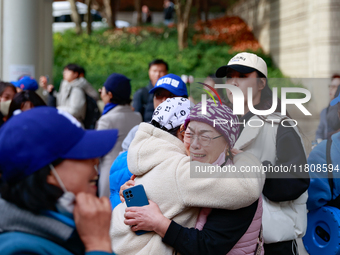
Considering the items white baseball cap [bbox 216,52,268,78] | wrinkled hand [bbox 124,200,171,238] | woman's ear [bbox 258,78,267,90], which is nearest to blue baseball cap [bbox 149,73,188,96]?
white baseball cap [bbox 216,52,268,78]

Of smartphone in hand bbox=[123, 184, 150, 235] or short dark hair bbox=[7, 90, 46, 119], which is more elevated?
short dark hair bbox=[7, 90, 46, 119]

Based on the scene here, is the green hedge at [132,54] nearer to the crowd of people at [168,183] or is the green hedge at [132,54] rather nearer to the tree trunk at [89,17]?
the tree trunk at [89,17]

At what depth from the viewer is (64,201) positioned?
1485mm

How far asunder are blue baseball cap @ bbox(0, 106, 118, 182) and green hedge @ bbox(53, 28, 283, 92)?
1325 cm

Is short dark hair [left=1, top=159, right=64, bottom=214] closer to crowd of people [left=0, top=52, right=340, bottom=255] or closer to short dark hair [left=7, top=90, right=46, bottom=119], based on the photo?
crowd of people [left=0, top=52, right=340, bottom=255]

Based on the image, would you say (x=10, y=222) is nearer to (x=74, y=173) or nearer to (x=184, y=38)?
(x=74, y=173)

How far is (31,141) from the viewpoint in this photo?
1.42 metres

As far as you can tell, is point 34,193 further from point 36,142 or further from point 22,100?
point 22,100

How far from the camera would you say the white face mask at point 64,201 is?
1483mm

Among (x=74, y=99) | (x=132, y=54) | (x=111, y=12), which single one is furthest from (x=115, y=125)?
(x=111, y=12)

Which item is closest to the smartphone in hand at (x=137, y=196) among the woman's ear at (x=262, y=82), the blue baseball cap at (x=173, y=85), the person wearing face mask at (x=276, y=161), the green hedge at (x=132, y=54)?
the person wearing face mask at (x=276, y=161)

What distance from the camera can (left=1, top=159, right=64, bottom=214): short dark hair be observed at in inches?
56.6

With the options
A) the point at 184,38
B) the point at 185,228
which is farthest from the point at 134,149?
the point at 184,38

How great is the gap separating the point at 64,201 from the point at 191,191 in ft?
2.18
